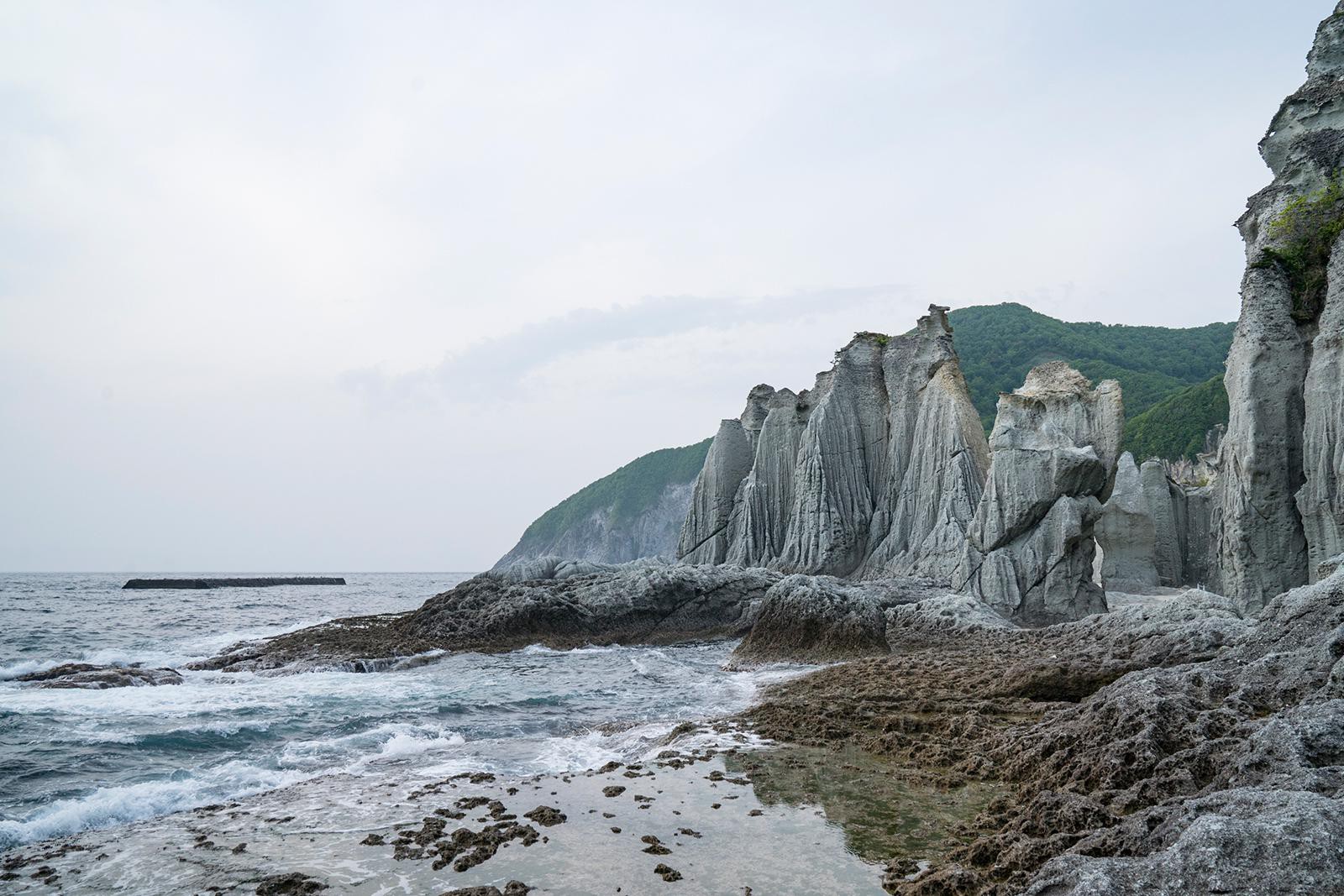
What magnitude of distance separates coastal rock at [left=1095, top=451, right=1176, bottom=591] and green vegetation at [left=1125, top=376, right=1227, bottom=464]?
3127cm

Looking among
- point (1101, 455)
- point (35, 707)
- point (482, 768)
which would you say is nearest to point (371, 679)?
point (35, 707)

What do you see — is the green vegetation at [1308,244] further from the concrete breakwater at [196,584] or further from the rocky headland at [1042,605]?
the concrete breakwater at [196,584]

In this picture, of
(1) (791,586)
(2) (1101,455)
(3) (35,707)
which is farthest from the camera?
(2) (1101,455)

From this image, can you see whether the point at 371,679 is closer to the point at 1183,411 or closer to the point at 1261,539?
the point at 1261,539

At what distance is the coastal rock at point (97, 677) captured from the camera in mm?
17812

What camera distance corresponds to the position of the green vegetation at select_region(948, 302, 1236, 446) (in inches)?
3093

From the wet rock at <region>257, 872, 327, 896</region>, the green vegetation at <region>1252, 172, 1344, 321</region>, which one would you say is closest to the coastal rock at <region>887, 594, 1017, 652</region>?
the green vegetation at <region>1252, 172, 1344, 321</region>

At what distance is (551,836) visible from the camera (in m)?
7.21

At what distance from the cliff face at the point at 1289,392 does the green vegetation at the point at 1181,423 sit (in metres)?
46.2

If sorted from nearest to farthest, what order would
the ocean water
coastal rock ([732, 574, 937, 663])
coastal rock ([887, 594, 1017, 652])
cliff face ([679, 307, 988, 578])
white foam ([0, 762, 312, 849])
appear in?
white foam ([0, 762, 312, 849]), the ocean water, coastal rock ([732, 574, 937, 663]), coastal rock ([887, 594, 1017, 652]), cliff face ([679, 307, 988, 578])

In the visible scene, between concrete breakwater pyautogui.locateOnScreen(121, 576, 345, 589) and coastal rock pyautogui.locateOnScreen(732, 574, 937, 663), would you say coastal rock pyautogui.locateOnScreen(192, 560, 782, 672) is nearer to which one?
coastal rock pyautogui.locateOnScreen(732, 574, 937, 663)

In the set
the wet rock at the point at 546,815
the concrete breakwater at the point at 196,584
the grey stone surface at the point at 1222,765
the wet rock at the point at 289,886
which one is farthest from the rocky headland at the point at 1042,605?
the concrete breakwater at the point at 196,584

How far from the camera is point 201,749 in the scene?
11.9 meters

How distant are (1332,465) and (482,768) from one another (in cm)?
1651
